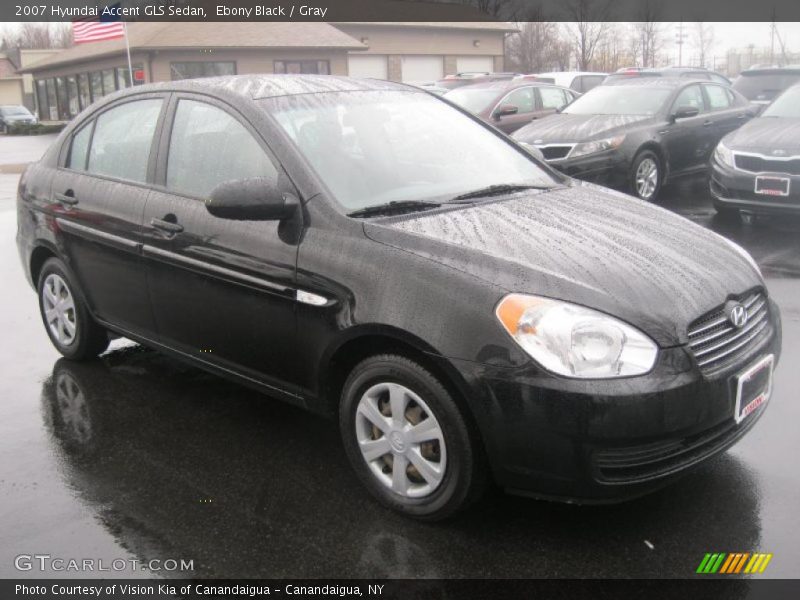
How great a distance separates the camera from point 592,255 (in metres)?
3.10

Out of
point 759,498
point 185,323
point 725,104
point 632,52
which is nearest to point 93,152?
point 185,323

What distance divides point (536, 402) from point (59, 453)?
2459 mm

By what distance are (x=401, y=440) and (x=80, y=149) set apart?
303cm

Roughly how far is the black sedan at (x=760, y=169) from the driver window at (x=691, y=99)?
212 centimetres

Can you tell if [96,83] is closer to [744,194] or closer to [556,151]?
[556,151]

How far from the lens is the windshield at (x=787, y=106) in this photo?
8.98 meters

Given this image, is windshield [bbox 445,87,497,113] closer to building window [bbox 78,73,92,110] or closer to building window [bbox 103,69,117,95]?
building window [bbox 103,69,117,95]

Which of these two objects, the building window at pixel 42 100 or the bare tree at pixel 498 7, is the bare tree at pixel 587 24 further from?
the building window at pixel 42 100

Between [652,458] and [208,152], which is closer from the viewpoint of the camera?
[652,458]

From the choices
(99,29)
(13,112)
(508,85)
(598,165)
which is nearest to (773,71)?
(508,85)

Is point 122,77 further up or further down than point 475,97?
further up

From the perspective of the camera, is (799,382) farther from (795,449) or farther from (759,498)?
(759,498)

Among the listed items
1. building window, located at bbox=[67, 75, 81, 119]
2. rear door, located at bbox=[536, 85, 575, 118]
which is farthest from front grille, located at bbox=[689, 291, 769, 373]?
building window, located at bbox=[67, 75, 81, 119]

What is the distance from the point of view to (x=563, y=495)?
282cm
